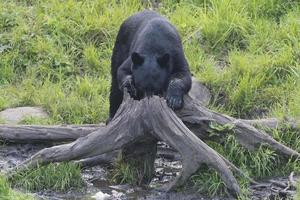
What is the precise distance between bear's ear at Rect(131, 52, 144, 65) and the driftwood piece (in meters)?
0.45

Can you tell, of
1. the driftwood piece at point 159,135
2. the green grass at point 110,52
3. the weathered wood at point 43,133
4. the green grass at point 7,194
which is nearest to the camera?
the green grass at point 7,194

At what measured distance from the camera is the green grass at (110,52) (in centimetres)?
873

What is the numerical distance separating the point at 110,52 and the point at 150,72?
2.41m

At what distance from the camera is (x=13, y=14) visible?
10125 millimetres

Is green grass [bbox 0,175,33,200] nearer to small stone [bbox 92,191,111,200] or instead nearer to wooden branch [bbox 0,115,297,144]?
small stone [bbox 92,191,111,200]

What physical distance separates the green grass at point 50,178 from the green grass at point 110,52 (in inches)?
57.8

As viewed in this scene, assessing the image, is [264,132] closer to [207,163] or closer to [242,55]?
[207,163]

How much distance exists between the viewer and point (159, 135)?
6.74 metres

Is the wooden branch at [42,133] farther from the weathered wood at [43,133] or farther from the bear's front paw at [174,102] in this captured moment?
the bear's front paw at [174,102]

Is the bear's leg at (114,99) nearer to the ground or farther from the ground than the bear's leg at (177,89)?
nearer to the ground

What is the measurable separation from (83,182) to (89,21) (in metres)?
3.25

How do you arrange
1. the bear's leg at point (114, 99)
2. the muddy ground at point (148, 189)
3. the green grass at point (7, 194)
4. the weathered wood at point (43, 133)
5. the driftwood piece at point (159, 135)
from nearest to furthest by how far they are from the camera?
the green grass at point (7, 194)
the driftwood piece at point (159, 135)
the muddy ground at point (148, 189)
the weathered wood at point (43, 133)
the bear's leg at point (114, 99)

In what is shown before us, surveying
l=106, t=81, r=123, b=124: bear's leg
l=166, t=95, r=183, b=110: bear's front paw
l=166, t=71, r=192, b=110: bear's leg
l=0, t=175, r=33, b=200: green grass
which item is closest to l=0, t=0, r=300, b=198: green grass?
l=106, t=81, r=123, b=124: bear's leg

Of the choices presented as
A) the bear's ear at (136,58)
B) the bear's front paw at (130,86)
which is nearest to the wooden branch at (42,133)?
the bear's front paw at (130,86)
